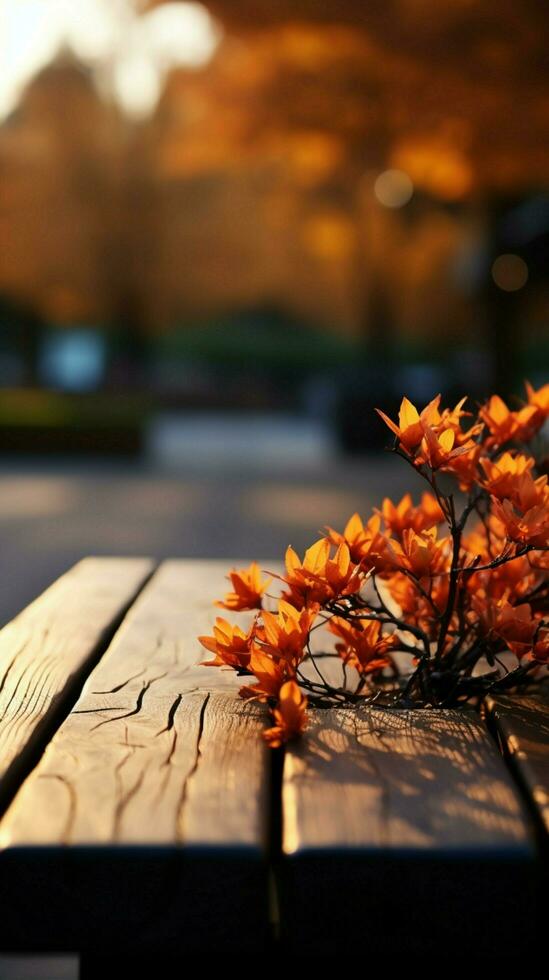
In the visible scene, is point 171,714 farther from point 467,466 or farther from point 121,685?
point 467,466

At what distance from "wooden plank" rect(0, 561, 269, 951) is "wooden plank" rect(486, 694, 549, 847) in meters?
0.30

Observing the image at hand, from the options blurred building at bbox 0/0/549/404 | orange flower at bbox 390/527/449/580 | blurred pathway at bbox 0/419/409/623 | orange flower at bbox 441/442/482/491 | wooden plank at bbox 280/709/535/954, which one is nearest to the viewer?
wooden plank at bbox 280/709/535/954

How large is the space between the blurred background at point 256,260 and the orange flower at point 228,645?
3.31m

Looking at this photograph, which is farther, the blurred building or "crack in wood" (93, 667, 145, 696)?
the blurred building

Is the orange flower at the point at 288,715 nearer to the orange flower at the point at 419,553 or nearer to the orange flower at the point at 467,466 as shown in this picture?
the orange flower at the point at 419,553

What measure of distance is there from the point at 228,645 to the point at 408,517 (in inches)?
15.4

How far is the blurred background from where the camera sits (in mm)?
6219

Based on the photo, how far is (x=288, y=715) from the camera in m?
1.19

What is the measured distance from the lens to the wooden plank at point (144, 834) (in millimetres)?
964

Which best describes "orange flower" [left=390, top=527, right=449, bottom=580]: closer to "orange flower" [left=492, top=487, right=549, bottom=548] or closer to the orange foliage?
the orange foliage

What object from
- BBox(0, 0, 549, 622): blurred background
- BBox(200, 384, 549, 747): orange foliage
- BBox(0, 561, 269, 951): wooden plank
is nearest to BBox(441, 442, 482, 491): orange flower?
BBox(200, 384, 549, 747): orange foliage

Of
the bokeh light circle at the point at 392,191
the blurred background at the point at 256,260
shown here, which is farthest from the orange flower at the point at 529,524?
the bokeh light circle at the point at 392,191

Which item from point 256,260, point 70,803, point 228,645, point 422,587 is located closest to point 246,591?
point 228,645

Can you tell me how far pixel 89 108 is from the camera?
61.9 ft
